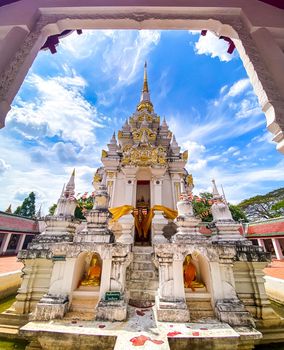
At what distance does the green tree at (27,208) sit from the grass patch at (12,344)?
3771 centimetres

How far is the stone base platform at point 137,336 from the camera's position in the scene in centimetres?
330

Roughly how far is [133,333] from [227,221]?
4.38 metres

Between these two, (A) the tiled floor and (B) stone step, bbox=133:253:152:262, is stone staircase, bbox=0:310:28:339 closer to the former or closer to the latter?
(B) stone step, bbox=133:253:152:262

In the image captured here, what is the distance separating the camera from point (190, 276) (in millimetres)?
5355

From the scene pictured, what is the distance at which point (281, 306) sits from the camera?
275 inches

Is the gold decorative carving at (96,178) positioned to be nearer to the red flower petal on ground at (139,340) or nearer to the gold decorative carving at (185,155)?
the gold decorative carving at (185,155)

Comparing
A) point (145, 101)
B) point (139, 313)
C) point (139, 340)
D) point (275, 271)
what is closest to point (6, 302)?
point (139, 313)

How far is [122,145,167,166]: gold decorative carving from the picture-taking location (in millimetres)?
9945

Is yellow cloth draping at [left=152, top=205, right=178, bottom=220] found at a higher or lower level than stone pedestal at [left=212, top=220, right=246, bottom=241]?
higher

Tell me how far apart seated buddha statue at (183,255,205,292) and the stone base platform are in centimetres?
134

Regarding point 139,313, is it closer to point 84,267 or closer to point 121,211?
point 84,267

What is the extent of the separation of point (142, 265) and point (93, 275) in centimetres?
191

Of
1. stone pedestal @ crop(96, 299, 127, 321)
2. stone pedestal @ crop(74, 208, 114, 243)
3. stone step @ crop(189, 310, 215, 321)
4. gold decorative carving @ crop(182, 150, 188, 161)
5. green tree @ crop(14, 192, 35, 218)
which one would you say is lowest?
stone step @ crop(189, 310, 215, 321)

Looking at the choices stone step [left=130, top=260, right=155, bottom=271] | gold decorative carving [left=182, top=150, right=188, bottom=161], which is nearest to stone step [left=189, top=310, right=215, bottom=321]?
stone step [left=130, top=260, right=155, bottom=271]
